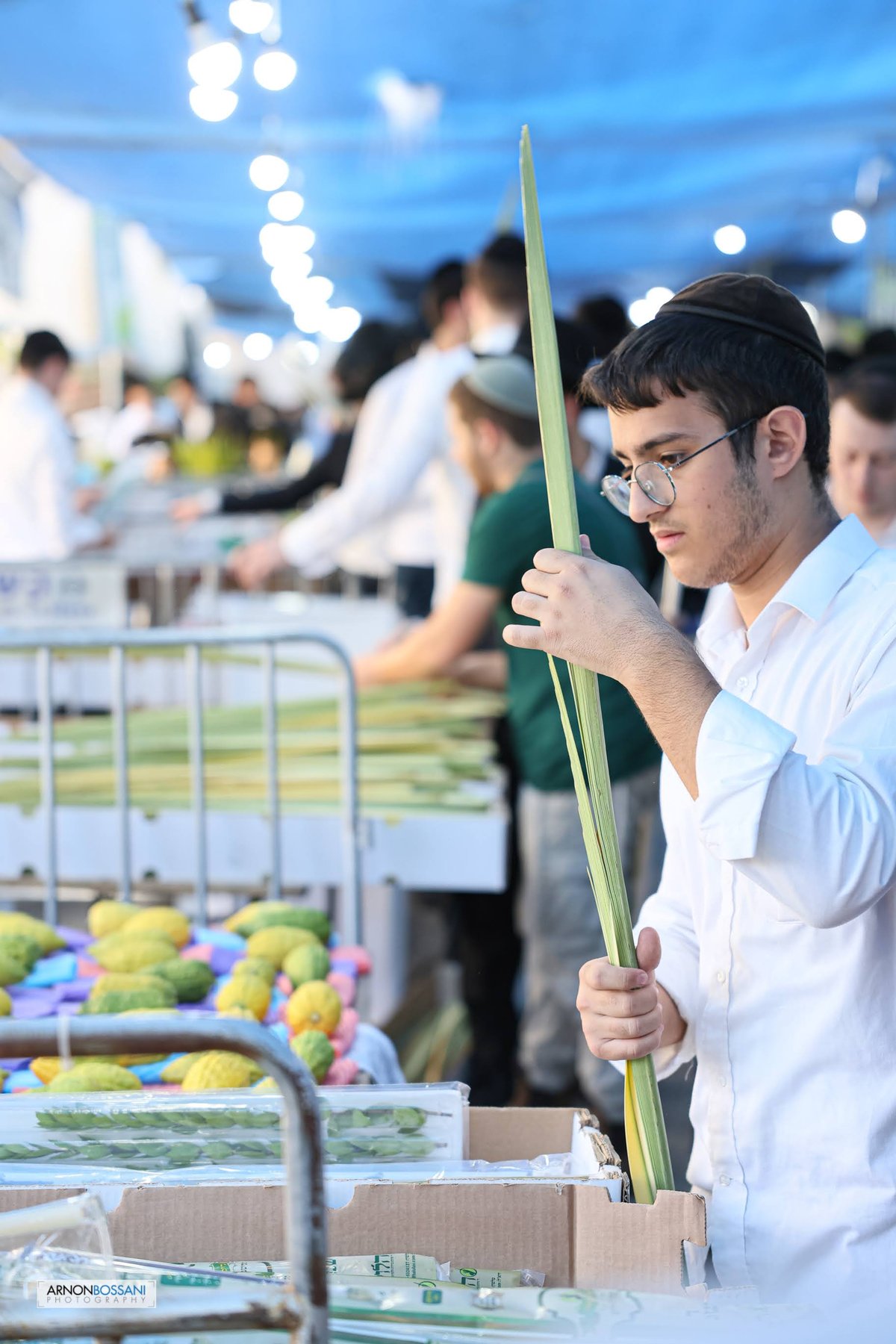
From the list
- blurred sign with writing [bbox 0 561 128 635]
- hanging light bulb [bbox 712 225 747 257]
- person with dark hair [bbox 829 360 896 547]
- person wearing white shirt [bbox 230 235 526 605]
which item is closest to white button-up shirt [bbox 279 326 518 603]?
person wearing white shirt [bbox 230 235 526 605]

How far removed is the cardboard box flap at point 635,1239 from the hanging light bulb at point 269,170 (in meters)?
7.82

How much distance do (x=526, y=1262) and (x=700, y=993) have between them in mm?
381

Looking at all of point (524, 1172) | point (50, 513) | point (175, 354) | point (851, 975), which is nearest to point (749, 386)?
point (851, 975)

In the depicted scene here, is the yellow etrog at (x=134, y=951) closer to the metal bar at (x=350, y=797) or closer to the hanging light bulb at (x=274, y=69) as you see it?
the metal bar at (x=350, y=797)

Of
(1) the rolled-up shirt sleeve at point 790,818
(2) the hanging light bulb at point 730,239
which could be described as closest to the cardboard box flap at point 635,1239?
(1) the rolled-up shirt sleeve at point 790,818

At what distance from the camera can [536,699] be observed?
3.25 meters

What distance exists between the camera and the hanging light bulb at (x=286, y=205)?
9.64 m

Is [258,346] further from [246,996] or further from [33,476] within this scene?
[246,996]

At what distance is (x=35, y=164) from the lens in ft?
26.3

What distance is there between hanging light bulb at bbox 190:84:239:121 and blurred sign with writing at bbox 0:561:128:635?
2853mm

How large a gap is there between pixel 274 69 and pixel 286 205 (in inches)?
150

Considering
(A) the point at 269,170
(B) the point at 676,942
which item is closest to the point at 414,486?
(B) the point at 676,942

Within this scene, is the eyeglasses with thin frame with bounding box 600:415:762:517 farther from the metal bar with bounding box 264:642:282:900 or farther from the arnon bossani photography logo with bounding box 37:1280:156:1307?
the metal bar with bounding box 264:642:282:900

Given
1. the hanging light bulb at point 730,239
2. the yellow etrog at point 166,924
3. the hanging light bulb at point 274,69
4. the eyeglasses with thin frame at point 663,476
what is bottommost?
the yellow etrog at point 166,924
